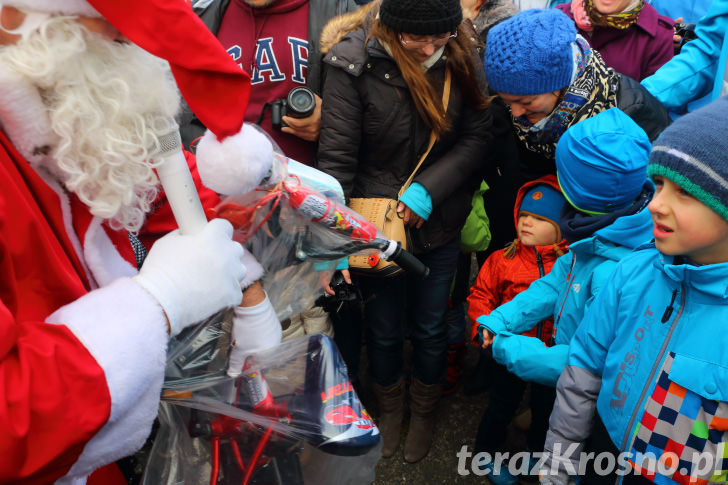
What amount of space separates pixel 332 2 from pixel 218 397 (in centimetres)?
192

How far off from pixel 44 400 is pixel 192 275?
32 centimetres

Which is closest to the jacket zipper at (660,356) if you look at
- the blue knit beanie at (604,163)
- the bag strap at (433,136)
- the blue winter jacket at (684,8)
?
the blue knit beanie at (604,163)

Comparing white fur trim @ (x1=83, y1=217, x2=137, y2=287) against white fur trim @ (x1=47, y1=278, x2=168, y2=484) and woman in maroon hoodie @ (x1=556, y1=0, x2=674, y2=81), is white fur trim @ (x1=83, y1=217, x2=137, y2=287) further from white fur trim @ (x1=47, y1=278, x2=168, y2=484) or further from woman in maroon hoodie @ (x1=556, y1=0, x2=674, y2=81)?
woman in maroon hoodie @ (x1=556, y1=0, x2=674, y2=81)

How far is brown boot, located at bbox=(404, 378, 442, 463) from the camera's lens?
264 centimetres

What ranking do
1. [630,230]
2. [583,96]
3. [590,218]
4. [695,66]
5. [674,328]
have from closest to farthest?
[674,328]
[630,230]
[590,218]
[583,96]
[695,66]

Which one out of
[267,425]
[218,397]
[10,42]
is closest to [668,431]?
[267,425]

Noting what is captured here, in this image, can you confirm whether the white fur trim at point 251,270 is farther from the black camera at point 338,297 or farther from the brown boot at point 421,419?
the brown boot at point 421,419

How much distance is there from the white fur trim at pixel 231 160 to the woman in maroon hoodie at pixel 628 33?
234 cm

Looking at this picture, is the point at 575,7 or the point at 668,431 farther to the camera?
the point at 575,7

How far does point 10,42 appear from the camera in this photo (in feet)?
3.02

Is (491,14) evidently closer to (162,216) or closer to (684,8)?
(684,8)

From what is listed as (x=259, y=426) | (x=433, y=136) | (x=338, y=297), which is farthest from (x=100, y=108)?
(x=433, y=136)

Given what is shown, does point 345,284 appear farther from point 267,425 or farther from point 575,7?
point 575,7

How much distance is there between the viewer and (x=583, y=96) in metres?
2.13
